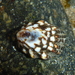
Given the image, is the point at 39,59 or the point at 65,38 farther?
the point at 65,38

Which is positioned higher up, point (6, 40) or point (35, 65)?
point (6, 40)

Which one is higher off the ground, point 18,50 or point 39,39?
point 39,39

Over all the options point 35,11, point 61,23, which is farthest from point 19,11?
point 61,23

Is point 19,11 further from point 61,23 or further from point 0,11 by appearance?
point 61,23
